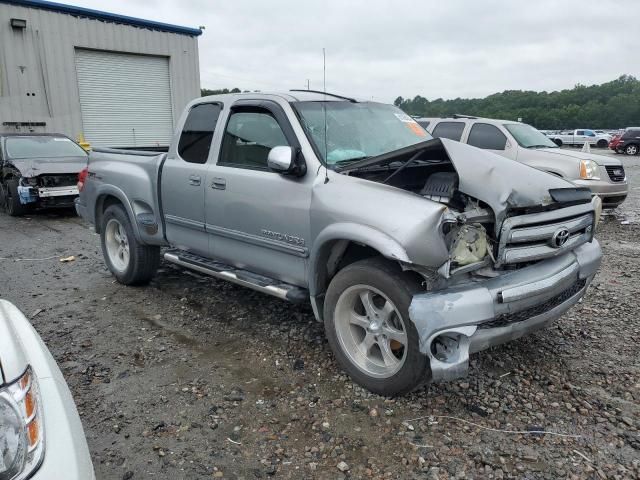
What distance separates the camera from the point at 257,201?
3.85 m

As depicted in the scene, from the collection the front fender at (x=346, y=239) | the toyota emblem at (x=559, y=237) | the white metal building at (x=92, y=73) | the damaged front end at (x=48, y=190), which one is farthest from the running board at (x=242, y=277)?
the white metal building at (x=92, y=73)

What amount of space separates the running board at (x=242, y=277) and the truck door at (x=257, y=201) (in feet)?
0.19

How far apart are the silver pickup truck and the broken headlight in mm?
11

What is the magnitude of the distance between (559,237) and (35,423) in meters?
2.98

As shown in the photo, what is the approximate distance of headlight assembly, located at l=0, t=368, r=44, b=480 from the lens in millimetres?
1495

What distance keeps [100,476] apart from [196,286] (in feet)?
9.95

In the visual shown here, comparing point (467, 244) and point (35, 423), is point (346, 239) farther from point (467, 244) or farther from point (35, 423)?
point (35, 423)

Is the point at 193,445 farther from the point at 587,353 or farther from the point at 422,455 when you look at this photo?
the point at 587,353

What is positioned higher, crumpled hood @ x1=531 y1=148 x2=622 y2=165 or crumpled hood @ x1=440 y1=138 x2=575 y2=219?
→ crumpled hood @ x1=440 y1=138 x2=575 y2=219

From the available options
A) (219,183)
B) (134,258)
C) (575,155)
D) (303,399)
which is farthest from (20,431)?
(575,155)

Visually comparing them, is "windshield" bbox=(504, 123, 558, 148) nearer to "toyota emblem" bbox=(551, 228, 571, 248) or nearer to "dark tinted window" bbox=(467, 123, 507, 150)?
"dark tinted window" bbox=(467, 123, 507, 150)

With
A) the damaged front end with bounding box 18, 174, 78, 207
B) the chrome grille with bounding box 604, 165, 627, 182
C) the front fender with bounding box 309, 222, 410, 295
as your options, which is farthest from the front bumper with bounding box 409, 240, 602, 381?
the damaged front end with bounding box 18, 174, 78, 207

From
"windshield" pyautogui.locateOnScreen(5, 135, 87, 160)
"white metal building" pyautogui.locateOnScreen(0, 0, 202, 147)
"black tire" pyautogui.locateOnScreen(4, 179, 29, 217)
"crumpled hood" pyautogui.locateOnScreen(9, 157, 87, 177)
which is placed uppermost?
"white metal building" pyautogui.locateOnScreen(0, 0, 202, 147)

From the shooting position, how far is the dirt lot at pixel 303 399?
104 inches
